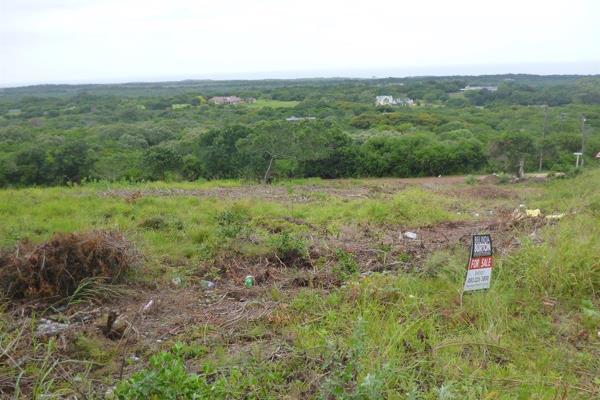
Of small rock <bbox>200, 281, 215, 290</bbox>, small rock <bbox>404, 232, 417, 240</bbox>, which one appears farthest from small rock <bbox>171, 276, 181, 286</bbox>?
small rock <bbox>404, 232, 417, 240</bbox>

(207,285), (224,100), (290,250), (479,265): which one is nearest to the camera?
(479,265)

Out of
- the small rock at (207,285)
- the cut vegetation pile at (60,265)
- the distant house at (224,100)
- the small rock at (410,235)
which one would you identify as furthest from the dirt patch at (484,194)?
the distant house at (224,100)

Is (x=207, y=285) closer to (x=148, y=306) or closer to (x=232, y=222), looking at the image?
(x=148, y=306)

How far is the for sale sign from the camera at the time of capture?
140 inches

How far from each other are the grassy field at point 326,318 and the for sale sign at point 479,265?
0.25ft

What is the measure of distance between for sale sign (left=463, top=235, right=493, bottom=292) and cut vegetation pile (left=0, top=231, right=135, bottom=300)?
2.60 metres

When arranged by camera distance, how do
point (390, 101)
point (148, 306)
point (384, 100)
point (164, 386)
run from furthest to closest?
1. point (390, 101)
2. point (384, 100)
3. point (148, 306)
4. point (164, 386)

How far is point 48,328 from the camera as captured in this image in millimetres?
3350

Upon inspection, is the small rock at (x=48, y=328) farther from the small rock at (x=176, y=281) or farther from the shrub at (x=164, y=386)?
the shrub at (x=164, y=386)

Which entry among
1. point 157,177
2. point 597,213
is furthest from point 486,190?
point 157,177

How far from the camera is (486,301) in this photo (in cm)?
355

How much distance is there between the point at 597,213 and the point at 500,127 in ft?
102

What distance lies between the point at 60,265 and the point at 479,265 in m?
2.97

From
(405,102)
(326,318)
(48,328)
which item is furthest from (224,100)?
(326,318)
